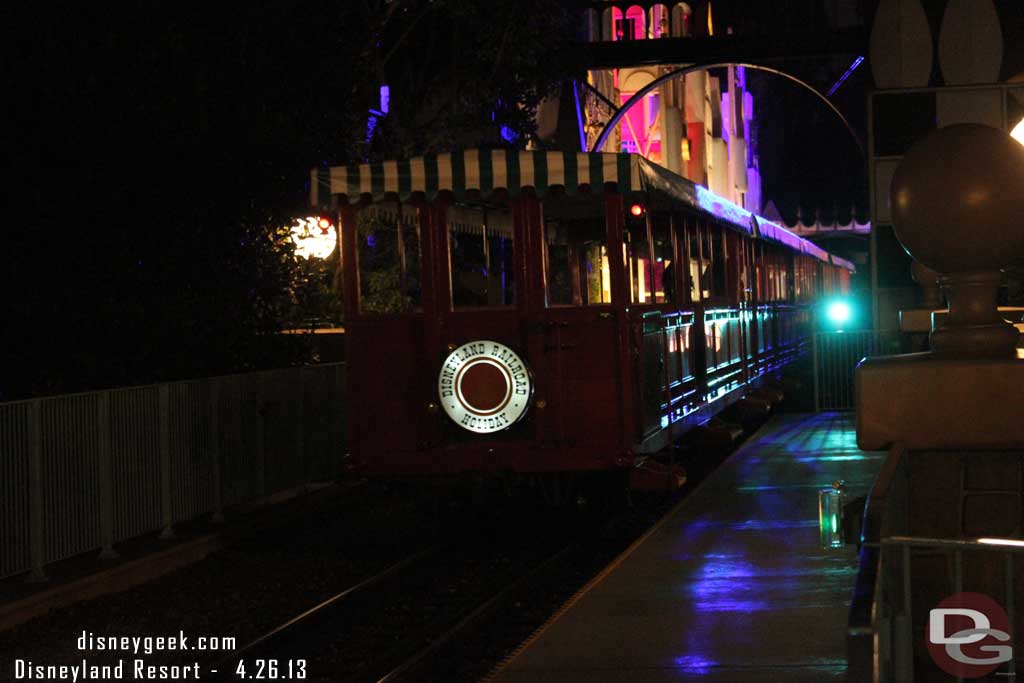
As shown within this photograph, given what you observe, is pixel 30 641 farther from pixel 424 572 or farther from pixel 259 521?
pixel 259 521

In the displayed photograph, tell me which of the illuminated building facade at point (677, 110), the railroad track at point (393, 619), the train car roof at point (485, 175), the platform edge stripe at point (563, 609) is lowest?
the railroad track at point (393, 619)

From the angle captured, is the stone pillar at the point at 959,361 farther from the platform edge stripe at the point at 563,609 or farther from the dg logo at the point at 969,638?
the platform edge stripe at the point at 563,609

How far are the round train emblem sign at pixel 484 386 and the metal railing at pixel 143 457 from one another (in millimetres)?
2592

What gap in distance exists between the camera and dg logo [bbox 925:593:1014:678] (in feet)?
15.7

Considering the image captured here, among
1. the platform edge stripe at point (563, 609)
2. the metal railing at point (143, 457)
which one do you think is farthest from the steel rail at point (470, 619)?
the metal railing at point (143, 457)

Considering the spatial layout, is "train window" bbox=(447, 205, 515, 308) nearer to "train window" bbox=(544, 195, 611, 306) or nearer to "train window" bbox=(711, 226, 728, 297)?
"train window" bbox=(544, 195, 611, 306)

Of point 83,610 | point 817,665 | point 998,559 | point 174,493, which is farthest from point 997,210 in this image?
point 174,493

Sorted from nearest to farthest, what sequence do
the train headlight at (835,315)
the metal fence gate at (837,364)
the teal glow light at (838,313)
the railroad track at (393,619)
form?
the railroad track at (393,619) → the metal fence gate at (837,364) → the train headlight at (835,315) → the teal glow light at (838,313)

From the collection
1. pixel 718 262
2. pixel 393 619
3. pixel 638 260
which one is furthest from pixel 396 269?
pixel 718 262

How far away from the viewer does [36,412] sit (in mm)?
10297

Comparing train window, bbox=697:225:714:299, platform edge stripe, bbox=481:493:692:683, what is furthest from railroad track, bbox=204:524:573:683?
train window, bbox=697:225:714:299

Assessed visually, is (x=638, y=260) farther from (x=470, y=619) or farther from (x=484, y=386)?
(x=470, y=619)

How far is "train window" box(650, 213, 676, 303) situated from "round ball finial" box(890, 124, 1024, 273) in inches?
263

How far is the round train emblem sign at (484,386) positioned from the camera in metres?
11.1
